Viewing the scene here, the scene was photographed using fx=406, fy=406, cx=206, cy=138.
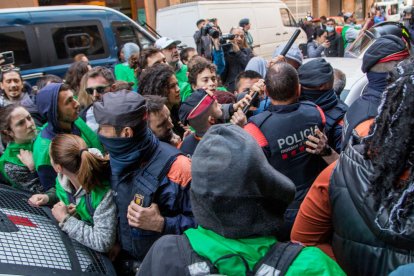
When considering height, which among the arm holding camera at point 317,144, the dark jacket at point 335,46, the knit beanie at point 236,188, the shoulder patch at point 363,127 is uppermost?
the knit beanie at point 236,188

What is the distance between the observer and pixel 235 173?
3.65ft

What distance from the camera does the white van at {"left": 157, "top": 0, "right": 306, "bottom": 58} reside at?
10.7 m

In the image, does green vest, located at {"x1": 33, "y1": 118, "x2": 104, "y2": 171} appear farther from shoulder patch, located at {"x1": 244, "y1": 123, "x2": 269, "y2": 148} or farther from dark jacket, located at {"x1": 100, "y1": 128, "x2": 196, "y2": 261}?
shoulder patch, located at {"x1": 244, "y1": 123, "x2": 269, "y2": 148}

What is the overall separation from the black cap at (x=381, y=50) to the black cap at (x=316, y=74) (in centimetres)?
38

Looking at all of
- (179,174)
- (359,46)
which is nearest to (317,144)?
(179,174)

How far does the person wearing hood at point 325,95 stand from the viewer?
2.85m

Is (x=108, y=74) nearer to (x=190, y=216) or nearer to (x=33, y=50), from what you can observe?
(x=190, y=216)

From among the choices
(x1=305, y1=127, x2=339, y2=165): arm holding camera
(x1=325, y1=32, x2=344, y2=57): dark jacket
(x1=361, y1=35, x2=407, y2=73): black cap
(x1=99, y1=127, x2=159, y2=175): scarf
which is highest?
(x1=361, y1=35, x2=407, y2=73): black cap

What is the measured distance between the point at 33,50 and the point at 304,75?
609 centimetres

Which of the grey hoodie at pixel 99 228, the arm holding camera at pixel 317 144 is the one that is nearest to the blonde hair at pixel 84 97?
the grey hoodie at pixel 99 228

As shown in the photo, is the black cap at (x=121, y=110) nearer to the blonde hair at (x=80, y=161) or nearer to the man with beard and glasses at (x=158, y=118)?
the blonde hair at (x=80, y=161)

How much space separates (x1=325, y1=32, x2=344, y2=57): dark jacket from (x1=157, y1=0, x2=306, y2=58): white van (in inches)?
56.4

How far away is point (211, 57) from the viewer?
669cm

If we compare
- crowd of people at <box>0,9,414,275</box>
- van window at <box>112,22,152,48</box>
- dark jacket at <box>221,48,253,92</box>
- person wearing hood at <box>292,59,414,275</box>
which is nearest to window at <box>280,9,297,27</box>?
van window at <box>112,22,152,48</box>
